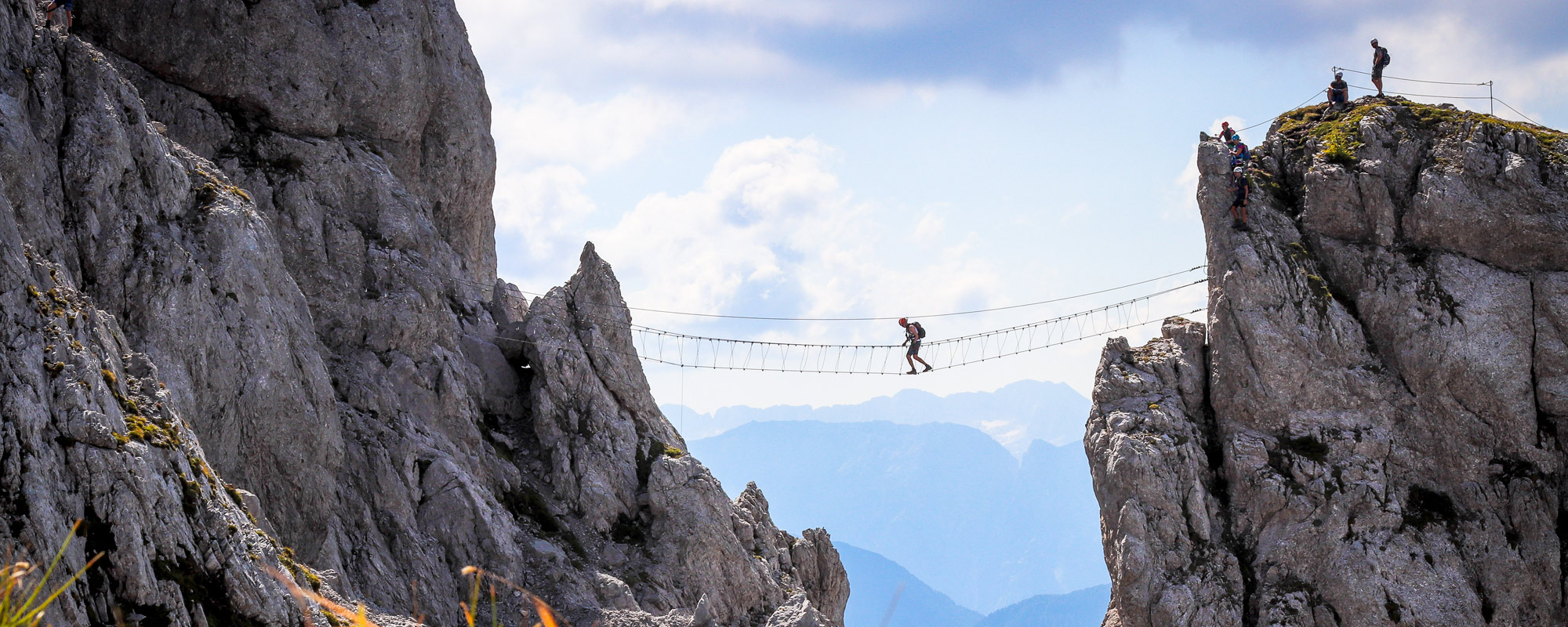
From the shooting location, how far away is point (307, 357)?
87.1ft

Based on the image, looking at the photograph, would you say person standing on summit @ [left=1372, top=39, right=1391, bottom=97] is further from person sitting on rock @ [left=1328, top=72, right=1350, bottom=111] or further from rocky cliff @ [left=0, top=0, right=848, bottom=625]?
rocky cliff @ [left=0, top=0, right=848, bottom=625]

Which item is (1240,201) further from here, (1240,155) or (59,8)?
(59,8)

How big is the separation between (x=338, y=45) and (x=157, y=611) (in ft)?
74.6

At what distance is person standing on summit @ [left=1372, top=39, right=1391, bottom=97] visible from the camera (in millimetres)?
41406

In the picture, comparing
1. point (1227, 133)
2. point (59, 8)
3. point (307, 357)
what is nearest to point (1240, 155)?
point (1227, 133)

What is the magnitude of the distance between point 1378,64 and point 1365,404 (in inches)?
510

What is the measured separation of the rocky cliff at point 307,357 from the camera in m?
17.2

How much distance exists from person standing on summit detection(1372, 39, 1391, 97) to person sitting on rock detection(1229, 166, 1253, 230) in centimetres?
644

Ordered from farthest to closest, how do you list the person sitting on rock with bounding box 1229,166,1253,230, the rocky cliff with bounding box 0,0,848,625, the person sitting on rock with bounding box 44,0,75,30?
the person sitting on rock with bounding box 1229,166,1253,230 → the person sitting on rock with bounding box 44,0,75,30 → the rocky cliff with bounding box 0,0,848,625

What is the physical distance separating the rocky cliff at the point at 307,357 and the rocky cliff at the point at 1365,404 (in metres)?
12.4

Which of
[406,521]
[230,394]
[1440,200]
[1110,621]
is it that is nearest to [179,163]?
[230,394]

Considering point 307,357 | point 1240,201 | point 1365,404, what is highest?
point 1240,201

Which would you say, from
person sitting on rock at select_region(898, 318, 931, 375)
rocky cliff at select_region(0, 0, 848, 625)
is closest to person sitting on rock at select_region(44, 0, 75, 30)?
rocky cliff at select_region(0, 0, 848, 625)

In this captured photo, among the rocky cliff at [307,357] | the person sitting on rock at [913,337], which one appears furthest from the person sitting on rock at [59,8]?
the person sitting on rock at [913,337]
